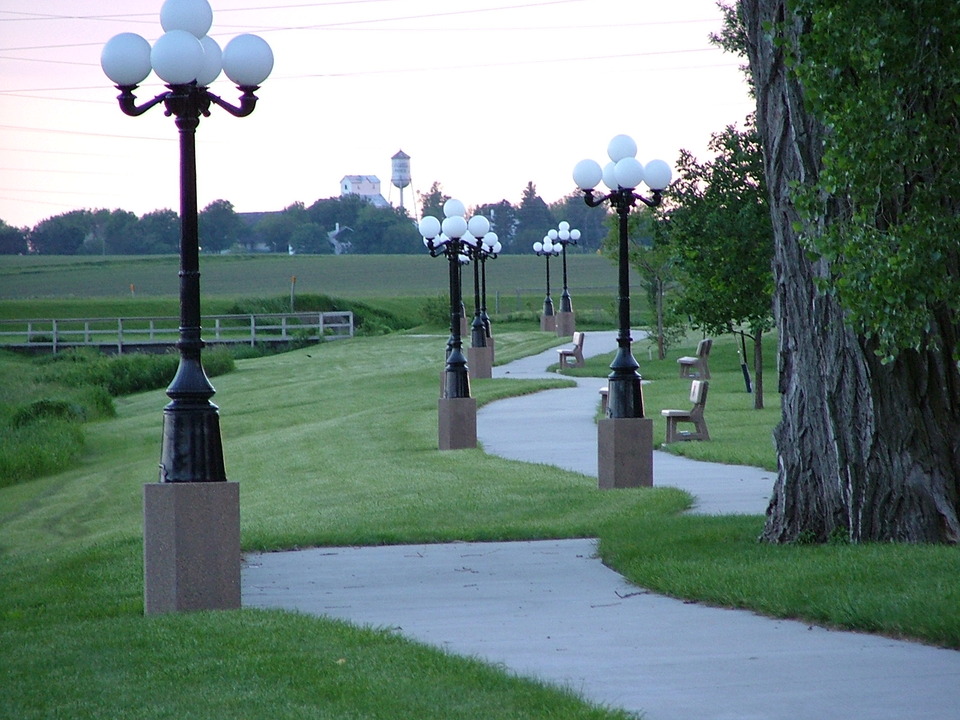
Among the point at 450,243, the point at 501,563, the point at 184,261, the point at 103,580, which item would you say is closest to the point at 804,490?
the point at 501,563

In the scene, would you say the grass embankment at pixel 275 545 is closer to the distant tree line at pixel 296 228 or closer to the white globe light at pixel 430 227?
the white globe light at pixel 430 227

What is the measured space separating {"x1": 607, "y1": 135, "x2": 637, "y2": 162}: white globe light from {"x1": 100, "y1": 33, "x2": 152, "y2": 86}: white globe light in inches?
288

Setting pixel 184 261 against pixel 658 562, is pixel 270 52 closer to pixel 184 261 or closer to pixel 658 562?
pixel 184 261

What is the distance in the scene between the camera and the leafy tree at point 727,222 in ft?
63.7

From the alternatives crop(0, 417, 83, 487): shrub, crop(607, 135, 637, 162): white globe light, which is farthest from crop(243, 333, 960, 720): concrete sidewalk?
crop(0, 417, 83, 487): shrub

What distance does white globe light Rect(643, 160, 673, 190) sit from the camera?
46.6 feet

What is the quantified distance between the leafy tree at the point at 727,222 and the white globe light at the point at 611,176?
18.5ft

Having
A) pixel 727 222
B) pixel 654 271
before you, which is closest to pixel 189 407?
pixel 727 222

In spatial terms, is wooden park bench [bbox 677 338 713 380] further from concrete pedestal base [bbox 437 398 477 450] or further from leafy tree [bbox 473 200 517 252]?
leafy tree [bbox 473 200 517 252]

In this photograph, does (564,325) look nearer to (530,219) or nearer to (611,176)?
(611,176)

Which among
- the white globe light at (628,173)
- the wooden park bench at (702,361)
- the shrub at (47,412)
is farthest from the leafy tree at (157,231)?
the white globe light at (628,173)

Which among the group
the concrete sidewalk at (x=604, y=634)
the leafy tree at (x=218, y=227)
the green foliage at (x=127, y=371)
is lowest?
the green foliage at (x=127, y=371)

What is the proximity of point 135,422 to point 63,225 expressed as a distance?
9398 cm

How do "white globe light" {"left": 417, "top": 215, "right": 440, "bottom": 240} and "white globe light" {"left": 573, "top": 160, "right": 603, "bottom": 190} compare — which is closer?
"white globe light" {"left": 573, "top": 160, "right": 603, "bottom": 190}
